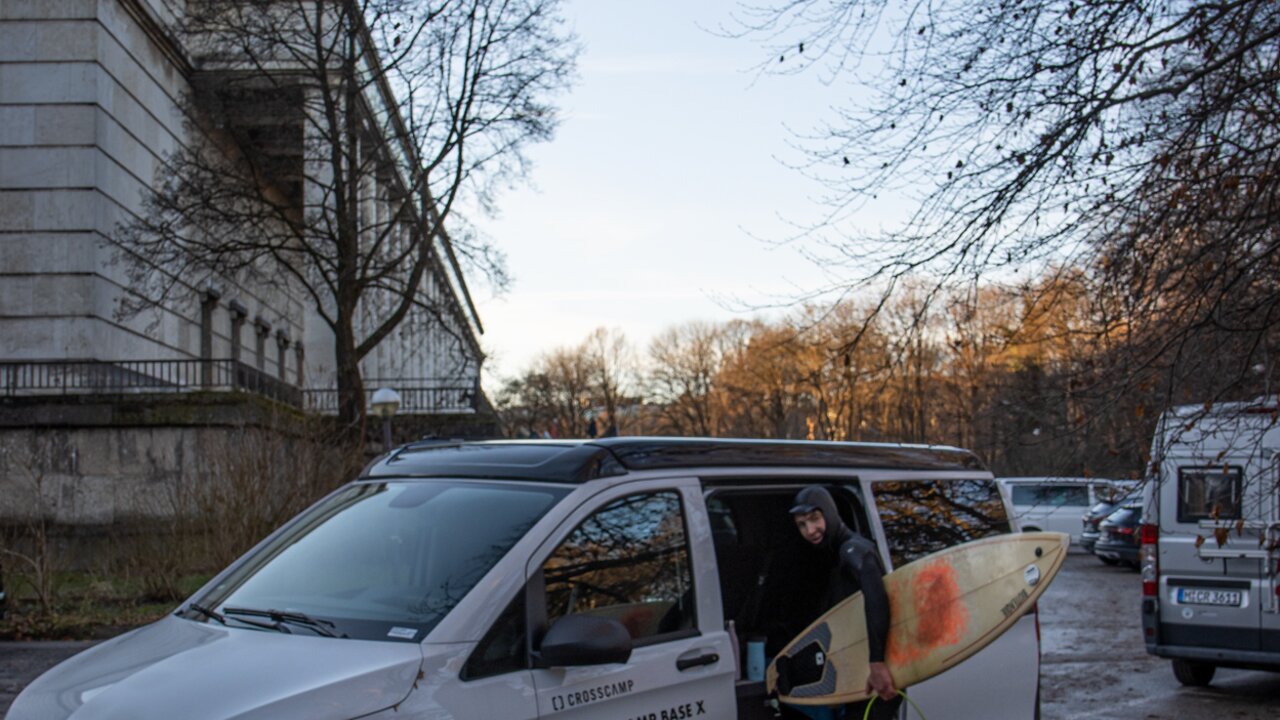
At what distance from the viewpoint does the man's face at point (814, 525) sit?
562cm

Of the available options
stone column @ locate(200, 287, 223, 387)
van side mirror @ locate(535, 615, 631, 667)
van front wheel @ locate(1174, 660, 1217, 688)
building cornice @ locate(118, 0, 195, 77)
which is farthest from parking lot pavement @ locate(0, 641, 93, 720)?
stone column @ locate(200, 287, 223, 387)

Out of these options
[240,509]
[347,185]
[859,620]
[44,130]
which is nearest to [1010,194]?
[859,620]

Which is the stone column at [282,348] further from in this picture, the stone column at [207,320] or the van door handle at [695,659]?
the van door handle at [695,659]

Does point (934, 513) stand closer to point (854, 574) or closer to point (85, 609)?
point (854, 574)

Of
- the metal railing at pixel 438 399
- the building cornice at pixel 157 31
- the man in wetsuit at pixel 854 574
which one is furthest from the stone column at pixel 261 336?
the man in wetsuit at pixel 854 574

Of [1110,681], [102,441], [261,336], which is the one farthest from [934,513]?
[261,336]

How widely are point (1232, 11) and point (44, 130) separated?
86.1 ft

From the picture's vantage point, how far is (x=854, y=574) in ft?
18.1

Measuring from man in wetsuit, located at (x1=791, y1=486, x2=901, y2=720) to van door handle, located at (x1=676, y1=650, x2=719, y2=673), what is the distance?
70 centimetres

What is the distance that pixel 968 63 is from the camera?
925cm

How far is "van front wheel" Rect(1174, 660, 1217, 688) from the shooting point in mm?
12398

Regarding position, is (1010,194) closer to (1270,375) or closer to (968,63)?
(968,63)

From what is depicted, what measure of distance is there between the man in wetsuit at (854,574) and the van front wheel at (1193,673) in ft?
26.1

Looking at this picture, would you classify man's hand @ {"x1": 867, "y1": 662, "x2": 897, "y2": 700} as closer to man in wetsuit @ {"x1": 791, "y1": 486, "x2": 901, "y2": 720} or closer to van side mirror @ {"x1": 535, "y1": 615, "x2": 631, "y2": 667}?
man in wetsuit @ {"x1": 791, "y1": 486, "x2": 901, "y2": 720}
